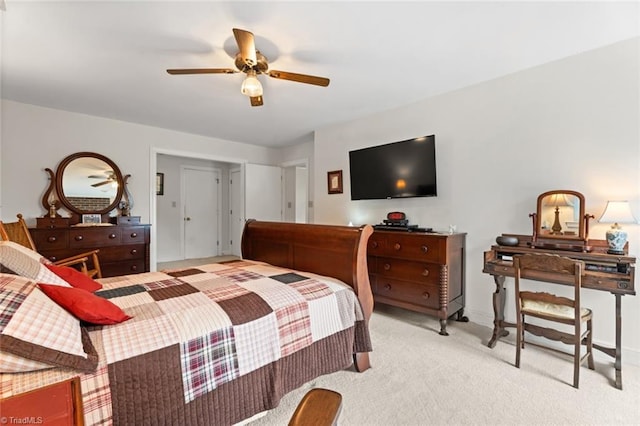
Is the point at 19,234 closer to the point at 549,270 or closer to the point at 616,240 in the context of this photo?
the point at 549,270

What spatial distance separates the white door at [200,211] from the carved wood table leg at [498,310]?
5.61 meters

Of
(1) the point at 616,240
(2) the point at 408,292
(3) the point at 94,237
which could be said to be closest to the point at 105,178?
(3) the point at 94,237

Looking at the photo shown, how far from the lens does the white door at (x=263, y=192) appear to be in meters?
5.41

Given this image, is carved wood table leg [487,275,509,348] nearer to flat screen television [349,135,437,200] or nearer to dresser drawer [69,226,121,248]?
flat screen television [349,135,437,200]

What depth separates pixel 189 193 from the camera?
6203 mm

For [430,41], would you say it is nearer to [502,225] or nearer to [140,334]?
[502,225]

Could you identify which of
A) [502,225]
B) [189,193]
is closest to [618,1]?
[502,225]

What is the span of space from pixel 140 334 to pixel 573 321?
8.16 feet

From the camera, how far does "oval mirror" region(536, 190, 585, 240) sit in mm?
2316

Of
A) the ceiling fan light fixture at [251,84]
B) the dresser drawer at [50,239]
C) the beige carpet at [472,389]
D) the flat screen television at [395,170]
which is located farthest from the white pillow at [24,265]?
the flat screen television at [395,170]

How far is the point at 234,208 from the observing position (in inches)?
258

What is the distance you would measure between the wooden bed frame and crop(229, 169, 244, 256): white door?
149 inches

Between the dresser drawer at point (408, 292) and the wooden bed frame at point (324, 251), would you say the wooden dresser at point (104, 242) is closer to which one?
the wooden bed frame at point (324, 251)

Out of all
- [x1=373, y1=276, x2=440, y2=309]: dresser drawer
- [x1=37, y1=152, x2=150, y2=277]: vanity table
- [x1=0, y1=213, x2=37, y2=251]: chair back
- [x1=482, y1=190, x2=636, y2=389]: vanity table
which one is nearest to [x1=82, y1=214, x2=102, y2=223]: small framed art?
[x1=37, y1=152, x2=150, y2=277]: vanity table
